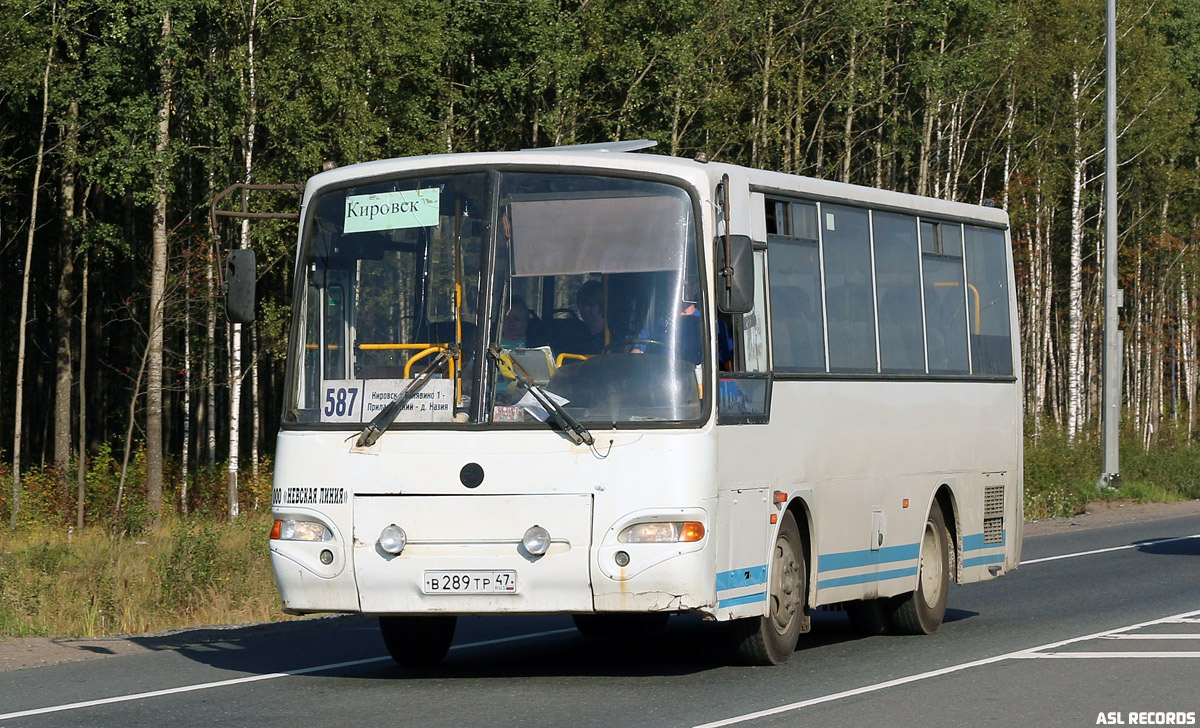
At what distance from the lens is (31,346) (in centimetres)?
5297

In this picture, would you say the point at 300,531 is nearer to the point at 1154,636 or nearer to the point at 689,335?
the point at 689,335

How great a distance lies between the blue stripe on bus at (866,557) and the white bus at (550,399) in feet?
0.37

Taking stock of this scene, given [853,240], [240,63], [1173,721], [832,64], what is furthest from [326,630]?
[832,64]

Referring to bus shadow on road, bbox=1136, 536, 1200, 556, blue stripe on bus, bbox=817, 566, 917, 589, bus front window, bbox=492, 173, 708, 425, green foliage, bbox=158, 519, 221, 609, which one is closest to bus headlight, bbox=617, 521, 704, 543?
bus front window, bbox=492, 173, 708, 425

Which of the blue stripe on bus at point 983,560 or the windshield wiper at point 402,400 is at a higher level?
the windshield wiper at point 402,400

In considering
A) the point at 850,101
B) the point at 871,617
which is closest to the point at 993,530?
the point at 871,617

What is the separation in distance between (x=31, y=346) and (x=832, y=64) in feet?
80.9

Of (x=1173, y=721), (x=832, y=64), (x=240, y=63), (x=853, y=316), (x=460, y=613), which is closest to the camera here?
(x=1173, y=721)

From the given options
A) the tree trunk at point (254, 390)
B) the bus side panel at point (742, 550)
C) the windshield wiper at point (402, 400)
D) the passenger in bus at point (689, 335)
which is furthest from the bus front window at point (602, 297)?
the tree trunk at point (254, 390)

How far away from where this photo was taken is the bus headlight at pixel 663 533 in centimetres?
1007

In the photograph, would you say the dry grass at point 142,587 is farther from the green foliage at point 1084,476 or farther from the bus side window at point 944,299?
the green foliage at point 1084,476

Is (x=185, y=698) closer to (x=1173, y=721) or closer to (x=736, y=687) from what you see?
(x=736, y=687)

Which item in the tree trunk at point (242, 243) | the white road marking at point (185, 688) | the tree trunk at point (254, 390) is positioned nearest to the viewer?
the white road marking at point (185, 688)

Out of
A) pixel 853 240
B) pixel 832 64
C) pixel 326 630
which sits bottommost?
pixel 326 630
